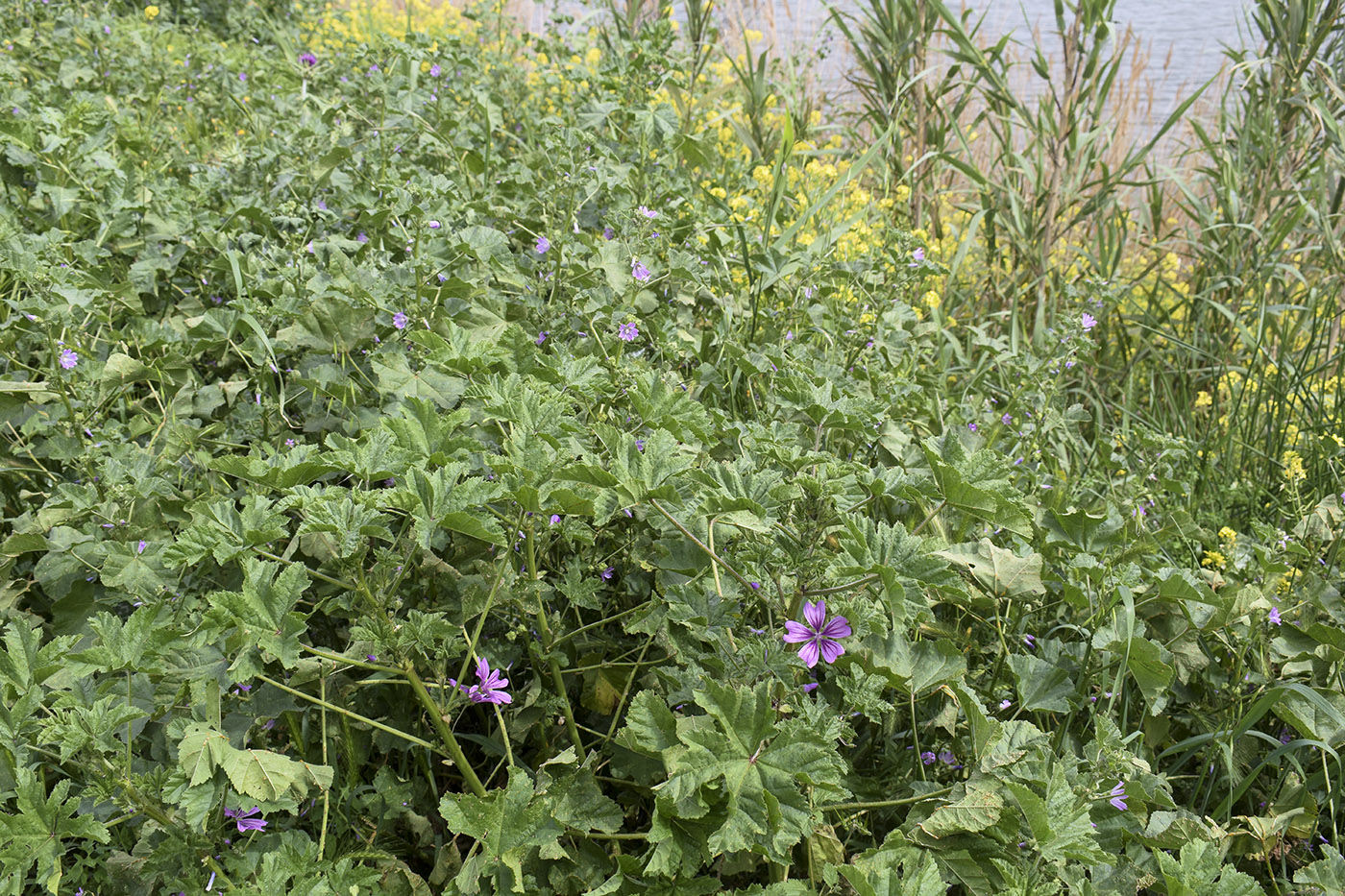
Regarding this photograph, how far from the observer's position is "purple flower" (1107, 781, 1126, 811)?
1.42m

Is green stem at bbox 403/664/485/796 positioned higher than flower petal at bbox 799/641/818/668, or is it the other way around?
flower petal at bbox 799/641/818/668

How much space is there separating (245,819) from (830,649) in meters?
0.86

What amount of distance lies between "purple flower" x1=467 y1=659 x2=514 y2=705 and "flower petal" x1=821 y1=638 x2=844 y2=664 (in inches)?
17.5

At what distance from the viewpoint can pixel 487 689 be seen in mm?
1404

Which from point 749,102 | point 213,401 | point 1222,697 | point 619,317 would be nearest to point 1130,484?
point 1222,697

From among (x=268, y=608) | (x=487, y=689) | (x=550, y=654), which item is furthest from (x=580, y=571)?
(x=268, y=608)

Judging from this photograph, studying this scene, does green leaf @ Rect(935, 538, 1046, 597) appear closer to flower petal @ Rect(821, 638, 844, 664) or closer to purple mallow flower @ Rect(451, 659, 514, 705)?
flower petal @ Rect(821, 638, 844, 664)

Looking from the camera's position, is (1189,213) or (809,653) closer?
(809,653)

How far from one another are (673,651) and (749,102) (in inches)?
88.7

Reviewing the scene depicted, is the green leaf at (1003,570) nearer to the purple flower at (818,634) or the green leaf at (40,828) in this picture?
the purple flower at (818,634)

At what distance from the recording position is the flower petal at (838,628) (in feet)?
4.23

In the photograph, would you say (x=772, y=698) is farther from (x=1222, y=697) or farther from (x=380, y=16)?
(x=380, y=16)

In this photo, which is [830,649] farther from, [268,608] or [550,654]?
[268,608]

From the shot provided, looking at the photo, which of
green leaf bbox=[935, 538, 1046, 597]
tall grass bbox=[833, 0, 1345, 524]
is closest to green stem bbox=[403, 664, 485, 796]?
green leaf bbox=[935, 538, 1046, 597]
